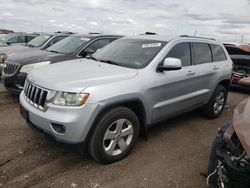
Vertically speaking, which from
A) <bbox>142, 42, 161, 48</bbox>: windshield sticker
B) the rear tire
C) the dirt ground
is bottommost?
the dirt ground

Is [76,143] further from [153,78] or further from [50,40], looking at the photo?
[50,40]

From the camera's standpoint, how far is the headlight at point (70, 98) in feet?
10.1

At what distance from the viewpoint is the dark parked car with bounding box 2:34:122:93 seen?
595 cm

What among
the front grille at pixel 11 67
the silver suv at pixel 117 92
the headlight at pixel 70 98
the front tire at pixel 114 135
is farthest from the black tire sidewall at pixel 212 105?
the front grille at pixel 11 67

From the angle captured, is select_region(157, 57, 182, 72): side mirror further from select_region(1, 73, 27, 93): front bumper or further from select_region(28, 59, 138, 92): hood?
select_region(1, 73, 27, 93): front bumper

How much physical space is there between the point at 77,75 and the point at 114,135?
0.93 metres

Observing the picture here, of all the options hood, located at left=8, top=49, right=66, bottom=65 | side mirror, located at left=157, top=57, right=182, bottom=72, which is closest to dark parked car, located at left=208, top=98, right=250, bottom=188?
side mirror, located at left=157, top=57, right=182, bottom=72

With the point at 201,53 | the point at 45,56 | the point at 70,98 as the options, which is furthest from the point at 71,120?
the point at 45,56

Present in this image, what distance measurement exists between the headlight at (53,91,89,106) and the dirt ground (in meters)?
0.53

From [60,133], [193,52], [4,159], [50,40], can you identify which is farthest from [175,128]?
[50,40]

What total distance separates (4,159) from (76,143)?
117 centimetres

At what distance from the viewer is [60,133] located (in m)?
3.11

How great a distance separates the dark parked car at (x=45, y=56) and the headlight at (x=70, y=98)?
10.1ft

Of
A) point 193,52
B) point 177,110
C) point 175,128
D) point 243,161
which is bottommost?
point 175,128
